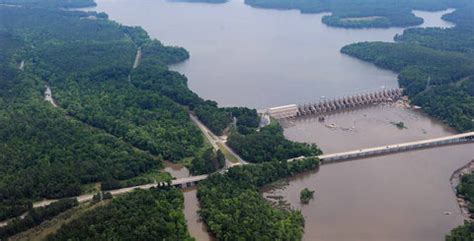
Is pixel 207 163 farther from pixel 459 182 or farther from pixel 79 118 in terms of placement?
pixel 459 182

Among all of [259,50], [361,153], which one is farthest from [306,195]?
[259,50]

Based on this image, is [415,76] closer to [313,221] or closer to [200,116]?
[200,116]

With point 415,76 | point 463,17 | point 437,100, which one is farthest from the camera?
point 463,17

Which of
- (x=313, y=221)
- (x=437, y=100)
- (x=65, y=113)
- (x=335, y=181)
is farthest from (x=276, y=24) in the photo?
(x=313, y=221)

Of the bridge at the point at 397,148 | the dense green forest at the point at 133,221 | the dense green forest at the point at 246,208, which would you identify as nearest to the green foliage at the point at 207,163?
the dense green forest at the point at 246,208

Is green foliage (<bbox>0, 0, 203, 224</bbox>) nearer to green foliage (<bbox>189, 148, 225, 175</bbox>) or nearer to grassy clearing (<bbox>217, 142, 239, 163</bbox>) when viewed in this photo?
grassy clearing (<bbox>217, 142, 239, 163</bbox>)

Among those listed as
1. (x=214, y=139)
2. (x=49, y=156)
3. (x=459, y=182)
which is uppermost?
(x=49, y=156)
